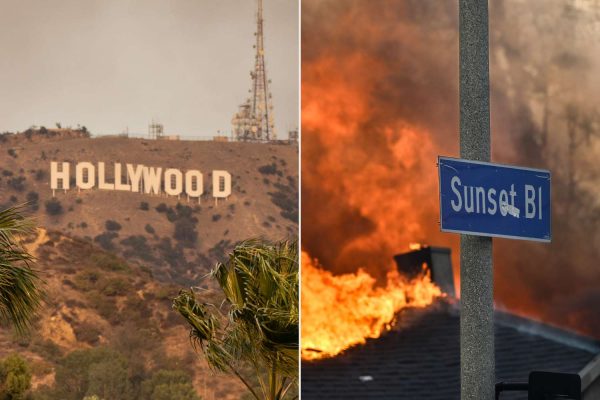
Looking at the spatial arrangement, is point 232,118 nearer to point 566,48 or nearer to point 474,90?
point 566,48

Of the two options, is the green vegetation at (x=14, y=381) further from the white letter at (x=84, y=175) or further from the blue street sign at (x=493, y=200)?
the blue street sign at (x=493, y=200)

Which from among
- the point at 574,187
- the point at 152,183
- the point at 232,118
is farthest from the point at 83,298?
the point at 574,187

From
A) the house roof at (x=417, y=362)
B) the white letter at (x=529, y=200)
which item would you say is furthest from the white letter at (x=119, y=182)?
the white letter at (x=529, y=200)

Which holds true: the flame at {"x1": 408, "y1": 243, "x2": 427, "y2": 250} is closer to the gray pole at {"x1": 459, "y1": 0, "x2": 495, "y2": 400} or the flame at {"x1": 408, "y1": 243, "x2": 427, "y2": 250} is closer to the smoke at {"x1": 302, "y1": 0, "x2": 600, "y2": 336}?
the smoke at {"x1": 302, "y1": 0, "x2": 600, "y2": 336}

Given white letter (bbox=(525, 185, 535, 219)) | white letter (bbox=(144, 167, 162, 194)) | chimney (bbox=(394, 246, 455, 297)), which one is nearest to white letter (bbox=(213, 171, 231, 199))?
white letter (bbox=(144, 167, 162, 194))

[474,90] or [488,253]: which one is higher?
[474,90]

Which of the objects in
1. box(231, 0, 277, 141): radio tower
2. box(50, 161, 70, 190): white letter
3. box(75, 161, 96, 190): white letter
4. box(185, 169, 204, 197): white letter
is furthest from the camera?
box(231, 0, 277, 141): radio tower

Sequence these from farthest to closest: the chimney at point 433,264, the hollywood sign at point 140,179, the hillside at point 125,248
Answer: the hollywood sign at point 140,179 < the hillside at point 125,248 < the chimney at point 433,264
